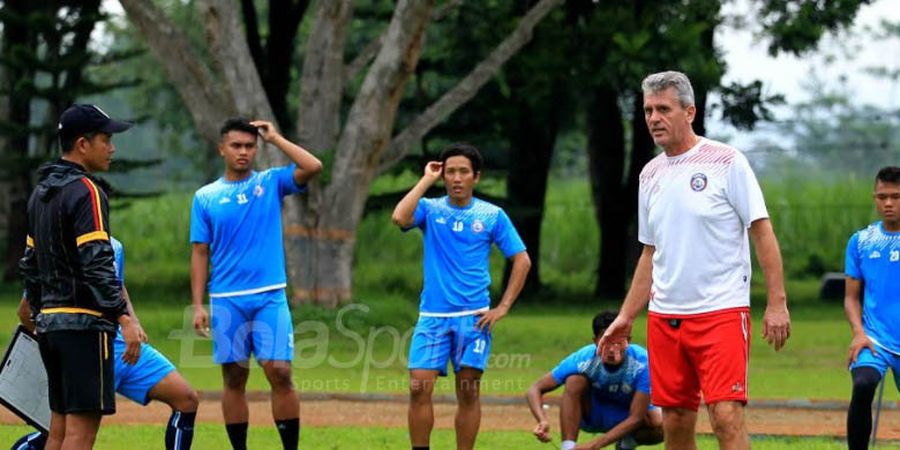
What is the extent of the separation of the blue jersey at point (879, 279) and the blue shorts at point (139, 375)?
4.66m

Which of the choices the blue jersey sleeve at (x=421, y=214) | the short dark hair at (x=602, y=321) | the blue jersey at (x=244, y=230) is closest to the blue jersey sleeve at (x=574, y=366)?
the short dark hair at (x=602, y=321)

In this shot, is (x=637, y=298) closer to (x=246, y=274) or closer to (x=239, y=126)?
(x=246, y=274)

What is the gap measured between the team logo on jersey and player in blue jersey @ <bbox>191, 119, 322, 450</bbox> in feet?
11.2

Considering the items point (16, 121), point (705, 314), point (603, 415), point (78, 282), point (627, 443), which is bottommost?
point (627, 443)

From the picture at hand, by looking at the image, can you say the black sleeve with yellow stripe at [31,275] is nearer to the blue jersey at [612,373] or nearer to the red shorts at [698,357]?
the red shorts at [698,357]

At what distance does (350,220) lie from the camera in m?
23.4

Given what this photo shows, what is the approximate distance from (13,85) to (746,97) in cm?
1369

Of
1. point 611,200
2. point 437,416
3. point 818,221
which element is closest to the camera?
point 437,416

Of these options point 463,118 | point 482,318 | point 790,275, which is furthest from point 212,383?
point 790,275

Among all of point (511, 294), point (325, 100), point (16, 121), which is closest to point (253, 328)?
point (511, 294)

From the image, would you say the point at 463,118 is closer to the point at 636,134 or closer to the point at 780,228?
the point at 636,134

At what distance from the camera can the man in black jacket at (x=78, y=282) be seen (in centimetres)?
866

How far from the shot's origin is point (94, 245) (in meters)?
8.62

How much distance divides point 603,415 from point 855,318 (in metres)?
1.88
